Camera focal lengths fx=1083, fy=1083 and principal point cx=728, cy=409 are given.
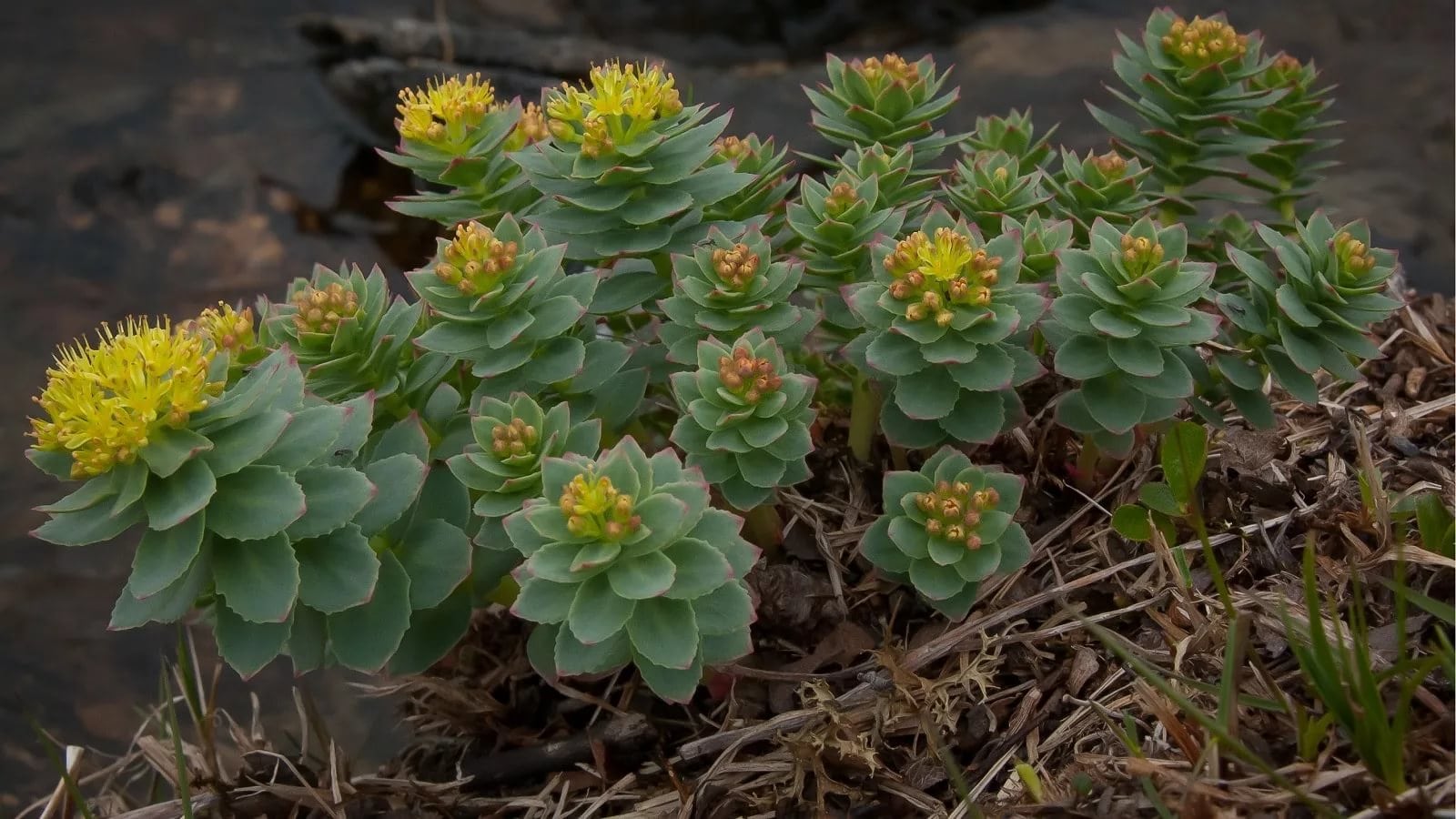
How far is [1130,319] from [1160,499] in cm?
40

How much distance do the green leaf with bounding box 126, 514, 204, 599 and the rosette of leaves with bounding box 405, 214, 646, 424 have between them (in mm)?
530

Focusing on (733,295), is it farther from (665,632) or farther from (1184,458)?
(1184,458)

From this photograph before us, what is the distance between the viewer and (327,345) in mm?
2193

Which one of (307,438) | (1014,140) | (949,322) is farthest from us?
(1014,140)

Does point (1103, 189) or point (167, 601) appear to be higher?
point (1103, 189)

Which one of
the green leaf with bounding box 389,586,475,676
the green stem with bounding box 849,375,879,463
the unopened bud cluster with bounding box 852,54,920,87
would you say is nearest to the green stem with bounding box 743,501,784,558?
the green stem with bounding box 849,375,879,463

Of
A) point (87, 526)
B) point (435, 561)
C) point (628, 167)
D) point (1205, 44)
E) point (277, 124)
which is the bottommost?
point (277, 124)

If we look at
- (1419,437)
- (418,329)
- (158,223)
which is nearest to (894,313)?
(418,329)

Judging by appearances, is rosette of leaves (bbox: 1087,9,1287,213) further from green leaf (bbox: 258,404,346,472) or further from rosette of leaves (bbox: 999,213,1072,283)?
green leaf (bbox: 258,404,346,472)

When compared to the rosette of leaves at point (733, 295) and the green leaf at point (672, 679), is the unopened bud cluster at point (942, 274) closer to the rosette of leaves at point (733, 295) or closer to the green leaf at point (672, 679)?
the rosette of leaves at point (733, 295)

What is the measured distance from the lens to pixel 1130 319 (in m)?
2.08

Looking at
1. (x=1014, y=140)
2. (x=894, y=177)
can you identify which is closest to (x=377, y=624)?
(x=894, y=177)

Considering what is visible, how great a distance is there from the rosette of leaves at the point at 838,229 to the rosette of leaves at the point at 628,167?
148 millimetres

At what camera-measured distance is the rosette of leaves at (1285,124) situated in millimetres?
2803
